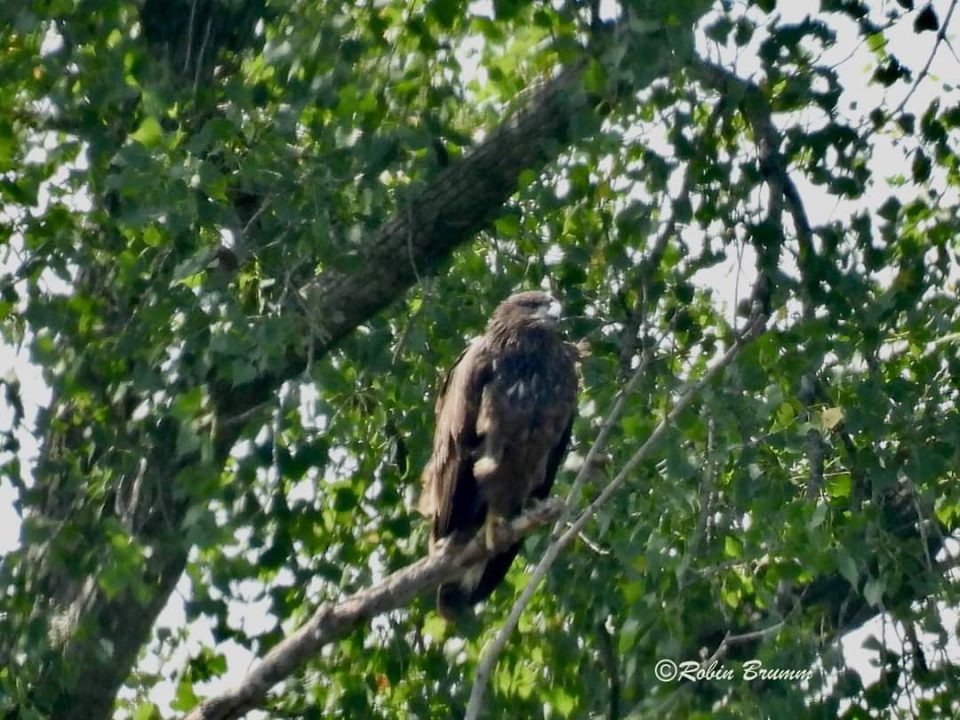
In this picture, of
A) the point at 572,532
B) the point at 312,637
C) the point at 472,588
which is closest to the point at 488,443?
the point at 472,588

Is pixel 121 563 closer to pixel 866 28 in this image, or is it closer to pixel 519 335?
pixel 519 335

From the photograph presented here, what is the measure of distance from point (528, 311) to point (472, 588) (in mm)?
795

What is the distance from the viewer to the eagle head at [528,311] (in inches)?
183

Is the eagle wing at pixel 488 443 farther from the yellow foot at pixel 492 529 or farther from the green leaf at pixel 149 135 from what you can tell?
the green leaf at pixel 149 135

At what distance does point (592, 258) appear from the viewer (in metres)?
4.21

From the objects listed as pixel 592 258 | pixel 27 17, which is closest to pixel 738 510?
pixel 592 258

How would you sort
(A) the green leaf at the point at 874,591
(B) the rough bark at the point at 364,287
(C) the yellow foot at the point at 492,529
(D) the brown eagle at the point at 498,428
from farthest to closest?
1. (D) the brown eagle at the point at 498,428
2. (C) the yellow foot at the point at 492,529
3. (B) the rough bark at the point at 364,287
4. (A) the green leaf at the point at 874,591

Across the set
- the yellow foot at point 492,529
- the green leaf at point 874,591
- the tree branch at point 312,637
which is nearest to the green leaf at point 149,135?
the tree branch at point 312,637

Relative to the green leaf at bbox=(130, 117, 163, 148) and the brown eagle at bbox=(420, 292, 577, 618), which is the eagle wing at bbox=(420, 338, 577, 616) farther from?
the green leaf at bbox=(130, 117, 163, 148)

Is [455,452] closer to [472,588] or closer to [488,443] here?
[488,443]

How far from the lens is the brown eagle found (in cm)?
455

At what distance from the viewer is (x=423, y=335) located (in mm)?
4035

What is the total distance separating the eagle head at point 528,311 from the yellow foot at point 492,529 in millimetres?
557

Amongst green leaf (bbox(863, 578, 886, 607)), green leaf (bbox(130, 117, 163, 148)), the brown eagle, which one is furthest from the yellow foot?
green leaf (bbox(130, 117, 163, 148))
